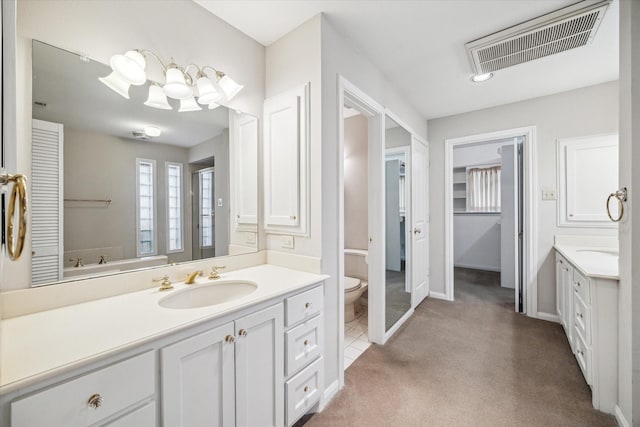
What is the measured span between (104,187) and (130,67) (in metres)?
0.58

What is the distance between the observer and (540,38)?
173cm

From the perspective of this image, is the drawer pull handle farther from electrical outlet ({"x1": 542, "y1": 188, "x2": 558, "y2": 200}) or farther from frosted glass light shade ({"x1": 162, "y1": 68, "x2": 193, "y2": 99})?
electrical outlet ({"x1": 542, "y1": 188, "x2": 558, "y2": 200})

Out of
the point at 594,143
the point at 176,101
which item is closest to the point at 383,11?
the point at 176,101

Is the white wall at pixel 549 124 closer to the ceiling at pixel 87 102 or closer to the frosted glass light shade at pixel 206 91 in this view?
the frosted glass light shade at pixel 206 91

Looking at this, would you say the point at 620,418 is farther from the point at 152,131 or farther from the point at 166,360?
the point at 152,131

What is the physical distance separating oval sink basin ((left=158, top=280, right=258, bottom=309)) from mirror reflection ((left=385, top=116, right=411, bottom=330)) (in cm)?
168

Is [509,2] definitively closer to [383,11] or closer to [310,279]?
[383,11]

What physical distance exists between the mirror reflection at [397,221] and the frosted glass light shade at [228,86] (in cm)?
158

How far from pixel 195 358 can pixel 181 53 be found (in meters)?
1.55

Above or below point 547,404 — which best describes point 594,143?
above

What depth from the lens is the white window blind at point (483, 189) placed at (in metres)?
4.88

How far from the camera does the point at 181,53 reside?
1.44m

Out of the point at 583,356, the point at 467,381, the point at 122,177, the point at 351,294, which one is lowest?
the point at 467,381

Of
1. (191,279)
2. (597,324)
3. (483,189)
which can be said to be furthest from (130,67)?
(483,189)
